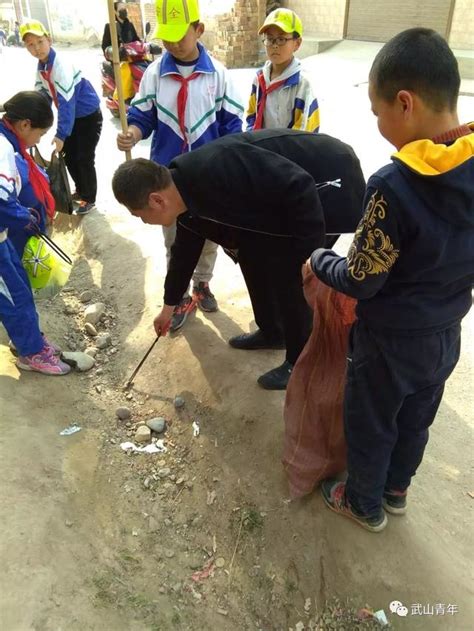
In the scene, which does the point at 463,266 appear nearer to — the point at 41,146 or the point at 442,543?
the point at 442,543

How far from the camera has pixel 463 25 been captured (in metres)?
10.6

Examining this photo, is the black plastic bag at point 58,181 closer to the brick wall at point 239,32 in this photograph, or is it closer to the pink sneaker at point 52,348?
the pink sneaker at point 52,348

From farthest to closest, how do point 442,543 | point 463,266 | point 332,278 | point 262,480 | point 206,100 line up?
1. point 206,100
2. point 262,480
3. point 442,543
4. point 332,278
5. point 463,266

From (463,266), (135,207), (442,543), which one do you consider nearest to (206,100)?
(135,207)

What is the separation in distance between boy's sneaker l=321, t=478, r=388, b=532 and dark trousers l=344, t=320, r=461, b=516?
1.9 inches

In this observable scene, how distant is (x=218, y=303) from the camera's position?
3643mm

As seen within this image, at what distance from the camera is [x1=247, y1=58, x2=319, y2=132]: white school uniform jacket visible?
10.4ft

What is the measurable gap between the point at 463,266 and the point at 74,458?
6.28 feet

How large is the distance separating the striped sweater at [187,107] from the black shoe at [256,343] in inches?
44.8

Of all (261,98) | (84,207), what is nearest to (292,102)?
(261,98)

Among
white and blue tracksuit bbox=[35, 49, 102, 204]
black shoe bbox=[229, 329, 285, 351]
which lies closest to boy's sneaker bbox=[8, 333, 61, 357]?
black shoe bbox=[229, 329, 285, 351]

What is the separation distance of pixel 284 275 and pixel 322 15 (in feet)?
42.9

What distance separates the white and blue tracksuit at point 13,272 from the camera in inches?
101

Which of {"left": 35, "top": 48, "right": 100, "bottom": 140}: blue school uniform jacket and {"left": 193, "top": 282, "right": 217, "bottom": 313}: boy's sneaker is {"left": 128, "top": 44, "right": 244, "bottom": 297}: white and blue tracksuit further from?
{"left": 35, "top": 48, "right": 100, "bottom": 140}: blue school uniform jacket
